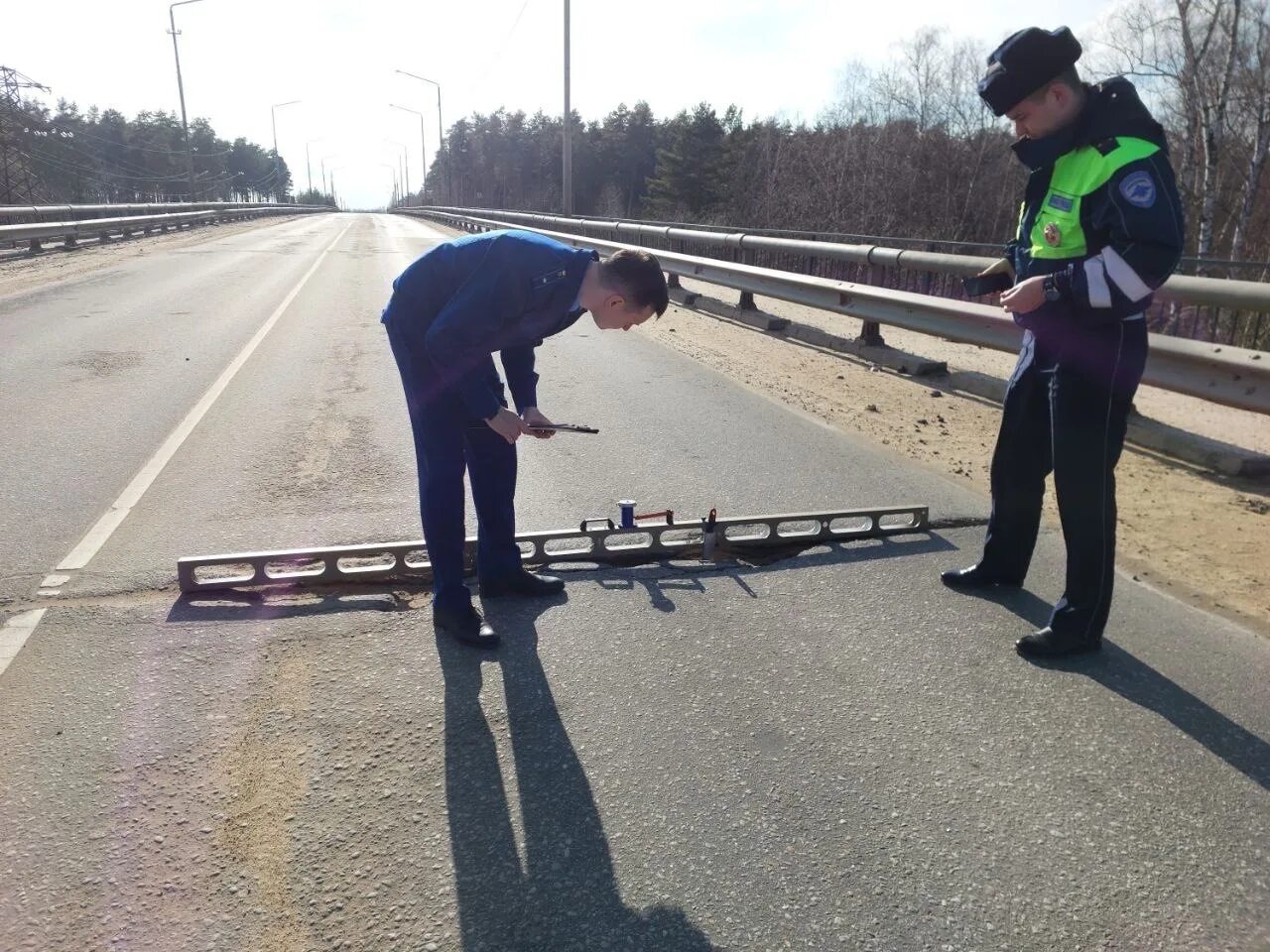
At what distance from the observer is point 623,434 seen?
616 cm

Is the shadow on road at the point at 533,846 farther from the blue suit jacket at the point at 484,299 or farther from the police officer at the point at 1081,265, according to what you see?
the police officer at the point at 1081,265

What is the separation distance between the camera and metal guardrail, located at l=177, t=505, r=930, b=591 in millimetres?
3617

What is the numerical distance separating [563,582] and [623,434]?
2533mm

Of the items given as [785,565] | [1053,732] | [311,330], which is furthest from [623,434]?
[311,330]

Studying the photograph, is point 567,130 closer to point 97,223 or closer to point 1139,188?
point 97,223

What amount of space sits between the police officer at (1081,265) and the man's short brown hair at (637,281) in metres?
1.26

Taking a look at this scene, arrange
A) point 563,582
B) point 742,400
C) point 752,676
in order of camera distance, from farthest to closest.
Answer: point 742,400, point 563,582, point 752,676

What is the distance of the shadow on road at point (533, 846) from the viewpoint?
1926mm

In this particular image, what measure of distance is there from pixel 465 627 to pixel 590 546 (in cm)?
97

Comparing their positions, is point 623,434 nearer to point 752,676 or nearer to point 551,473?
point 551,473

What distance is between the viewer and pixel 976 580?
375cm

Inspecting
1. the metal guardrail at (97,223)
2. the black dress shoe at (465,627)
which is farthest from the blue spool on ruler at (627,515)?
the metal guardrail at (97,223)

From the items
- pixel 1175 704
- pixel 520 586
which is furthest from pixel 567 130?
pixel 1175 704

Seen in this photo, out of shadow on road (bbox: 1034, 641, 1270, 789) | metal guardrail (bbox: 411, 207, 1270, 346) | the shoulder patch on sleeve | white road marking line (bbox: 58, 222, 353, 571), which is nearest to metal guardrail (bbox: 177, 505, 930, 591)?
white road marking line (bbox: 58, 222, 353, 571)
